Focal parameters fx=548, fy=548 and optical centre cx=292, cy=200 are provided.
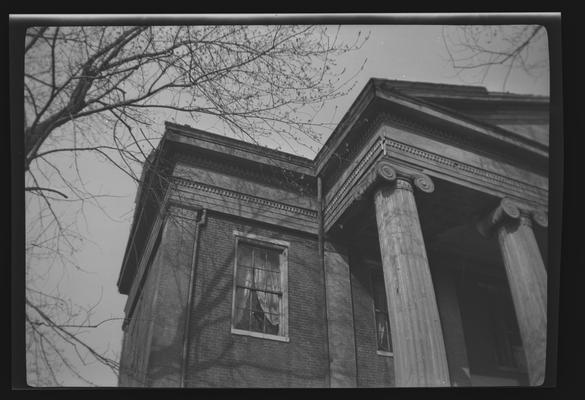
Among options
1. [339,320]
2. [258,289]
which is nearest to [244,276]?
[258,289]

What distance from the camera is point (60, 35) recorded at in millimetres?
6594

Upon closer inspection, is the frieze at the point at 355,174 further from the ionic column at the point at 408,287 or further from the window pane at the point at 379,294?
the window pane at the point at 379,294

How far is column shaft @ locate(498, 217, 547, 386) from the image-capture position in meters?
7.53

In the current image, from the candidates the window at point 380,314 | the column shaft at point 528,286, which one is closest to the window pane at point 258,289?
the window at point 380,314

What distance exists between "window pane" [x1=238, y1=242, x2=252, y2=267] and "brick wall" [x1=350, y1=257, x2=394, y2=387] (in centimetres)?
213

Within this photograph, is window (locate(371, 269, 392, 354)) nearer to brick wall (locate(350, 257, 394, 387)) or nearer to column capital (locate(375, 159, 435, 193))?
brick wall (locate(350, 257, 394, 387))

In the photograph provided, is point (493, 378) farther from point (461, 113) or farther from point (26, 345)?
point (26, 345)

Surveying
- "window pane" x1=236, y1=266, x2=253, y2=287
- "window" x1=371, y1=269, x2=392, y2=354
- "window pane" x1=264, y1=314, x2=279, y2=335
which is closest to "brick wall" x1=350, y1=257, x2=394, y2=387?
"window" x1=371, y1=269, x2=392, y2=354

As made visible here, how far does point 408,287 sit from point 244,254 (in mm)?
3403

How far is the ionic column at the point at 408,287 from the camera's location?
7656 millimetres

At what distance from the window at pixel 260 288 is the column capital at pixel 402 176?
2596 mm

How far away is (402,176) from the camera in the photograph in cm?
947

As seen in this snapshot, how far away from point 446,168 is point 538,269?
235 cm

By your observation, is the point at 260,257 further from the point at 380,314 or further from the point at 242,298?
the point at 380,314
